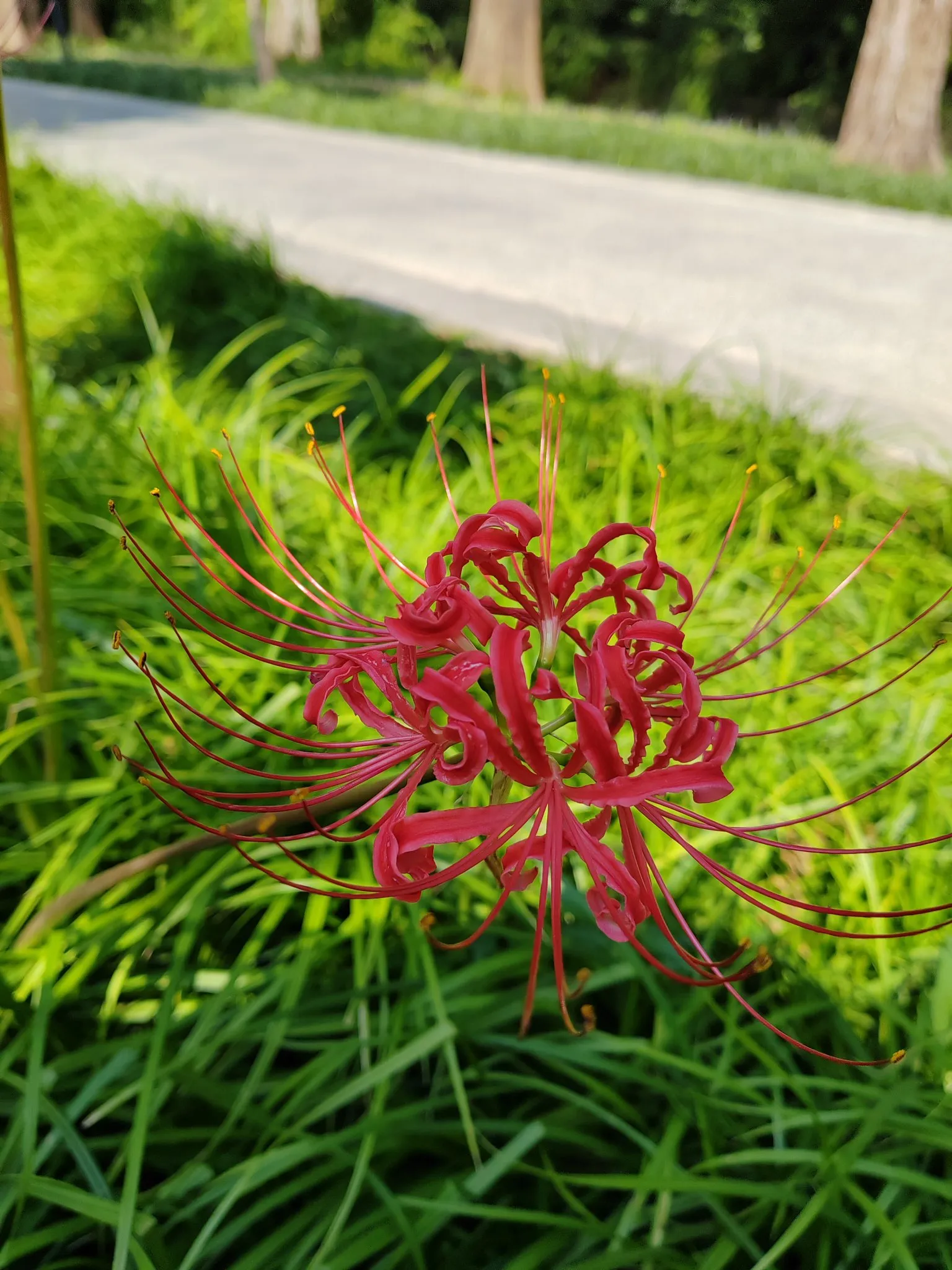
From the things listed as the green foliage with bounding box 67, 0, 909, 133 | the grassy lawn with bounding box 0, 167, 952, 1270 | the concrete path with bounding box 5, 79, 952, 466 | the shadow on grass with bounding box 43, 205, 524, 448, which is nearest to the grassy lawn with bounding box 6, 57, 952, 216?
the concrete path with bounding box 5, 79, 952, 466

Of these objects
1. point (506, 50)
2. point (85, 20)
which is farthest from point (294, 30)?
point (85, 20)

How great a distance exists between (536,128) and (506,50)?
5529 mm

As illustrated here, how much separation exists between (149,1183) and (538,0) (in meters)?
17.2

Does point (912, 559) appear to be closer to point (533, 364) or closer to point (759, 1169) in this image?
point (759, 1169)

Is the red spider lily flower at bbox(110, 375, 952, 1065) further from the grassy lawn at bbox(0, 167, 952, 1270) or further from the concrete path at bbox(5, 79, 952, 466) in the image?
the concrete path at bbox(5, 79, 952, 466)

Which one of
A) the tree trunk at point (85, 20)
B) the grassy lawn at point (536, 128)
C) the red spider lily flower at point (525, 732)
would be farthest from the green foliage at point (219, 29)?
the red spider lily flower at point (525, 732)

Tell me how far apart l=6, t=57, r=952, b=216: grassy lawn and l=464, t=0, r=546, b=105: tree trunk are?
616 mm

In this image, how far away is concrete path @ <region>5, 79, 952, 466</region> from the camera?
397cm

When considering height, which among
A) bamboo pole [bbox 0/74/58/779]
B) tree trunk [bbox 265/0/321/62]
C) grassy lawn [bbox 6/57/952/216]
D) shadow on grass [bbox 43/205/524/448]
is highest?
tree trunk [bbox 265/0/321/62]

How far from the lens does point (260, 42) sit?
13.1 m

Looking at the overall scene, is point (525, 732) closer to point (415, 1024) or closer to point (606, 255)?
point (415, 1024)

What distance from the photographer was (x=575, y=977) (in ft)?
4.42

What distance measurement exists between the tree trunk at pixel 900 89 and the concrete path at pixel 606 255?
8.46ft

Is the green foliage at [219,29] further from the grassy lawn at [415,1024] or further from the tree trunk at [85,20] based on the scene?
the grassy lawn at [415,1024]
